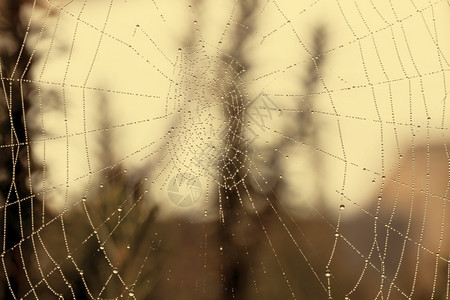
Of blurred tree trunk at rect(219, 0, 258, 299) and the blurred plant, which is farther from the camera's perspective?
the blurred plant

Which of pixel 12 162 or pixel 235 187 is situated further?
pixel 235 187

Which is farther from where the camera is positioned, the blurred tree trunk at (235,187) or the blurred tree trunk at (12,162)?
the blurred tree trunk at (12,162)

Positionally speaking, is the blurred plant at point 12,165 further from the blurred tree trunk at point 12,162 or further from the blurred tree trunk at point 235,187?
the blurred tree trunk at point 235,187

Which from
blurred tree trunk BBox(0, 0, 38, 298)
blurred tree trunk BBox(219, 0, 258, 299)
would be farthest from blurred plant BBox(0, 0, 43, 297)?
blurred tree trunk BBox(219, 0, 258, 299)

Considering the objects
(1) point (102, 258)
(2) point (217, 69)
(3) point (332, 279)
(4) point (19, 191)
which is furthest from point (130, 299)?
(2) point (217, 69)

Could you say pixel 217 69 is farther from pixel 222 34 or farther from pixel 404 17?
pixel 404 17

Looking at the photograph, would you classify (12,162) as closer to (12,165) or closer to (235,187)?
(12,165)

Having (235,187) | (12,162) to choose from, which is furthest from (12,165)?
(235,187)

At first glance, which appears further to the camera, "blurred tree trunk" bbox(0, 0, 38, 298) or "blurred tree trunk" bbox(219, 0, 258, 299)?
"blurred tree trunk" bbox(0, 0, 38, 298)

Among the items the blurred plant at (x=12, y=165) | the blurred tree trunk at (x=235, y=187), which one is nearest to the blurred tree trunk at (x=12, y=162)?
the blurred plant at (x=12, y=165)

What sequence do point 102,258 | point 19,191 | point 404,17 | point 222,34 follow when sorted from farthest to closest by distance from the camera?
point 102,258 < point 19,191 < point 222,34 < point 404,17

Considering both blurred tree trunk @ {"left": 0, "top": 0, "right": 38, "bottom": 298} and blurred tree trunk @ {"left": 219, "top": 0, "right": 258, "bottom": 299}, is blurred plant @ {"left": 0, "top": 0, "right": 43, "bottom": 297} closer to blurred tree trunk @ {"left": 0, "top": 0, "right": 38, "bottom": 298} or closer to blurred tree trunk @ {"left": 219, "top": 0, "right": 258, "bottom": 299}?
blurred tree trunk @ {"left": 0, "top": 0, "right": 38, "bottom": 298}
